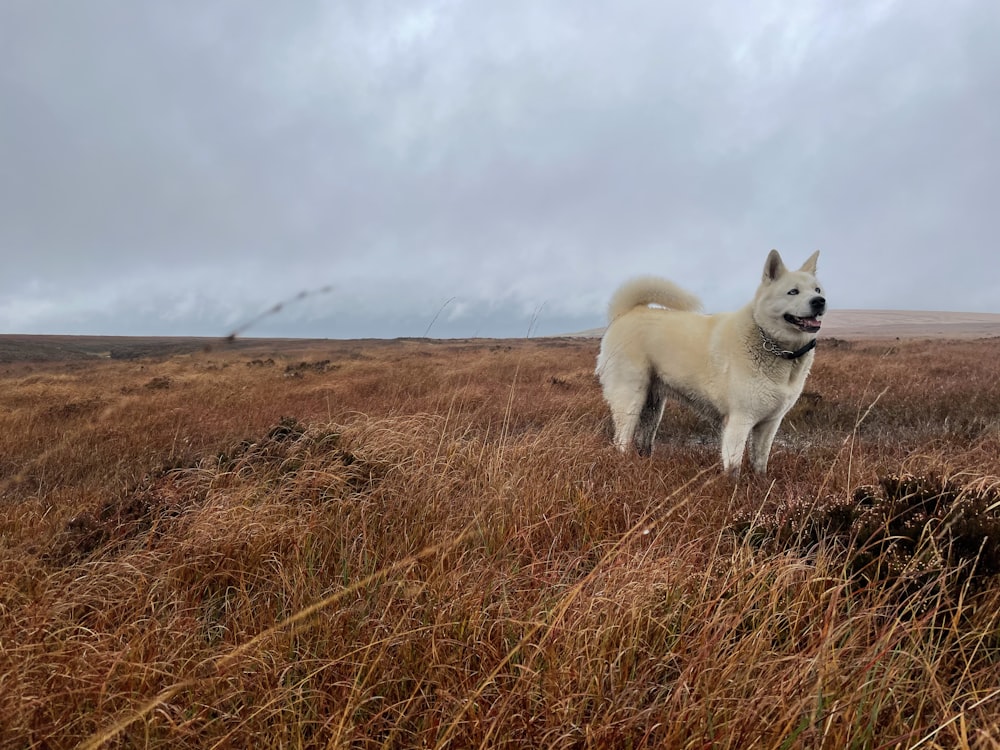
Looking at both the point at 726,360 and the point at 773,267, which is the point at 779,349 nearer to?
the point at 726,360

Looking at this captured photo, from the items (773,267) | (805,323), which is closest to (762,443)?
(805,323)

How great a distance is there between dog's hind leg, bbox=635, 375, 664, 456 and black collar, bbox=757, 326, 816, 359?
1287 millimetres

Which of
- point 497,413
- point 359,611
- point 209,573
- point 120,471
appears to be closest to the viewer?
point 359,611

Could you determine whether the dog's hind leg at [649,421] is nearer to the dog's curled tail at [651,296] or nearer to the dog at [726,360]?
the dog at [726,360]

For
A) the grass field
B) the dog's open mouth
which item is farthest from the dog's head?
the grass field

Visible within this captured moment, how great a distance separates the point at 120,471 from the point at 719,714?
20.3 feet

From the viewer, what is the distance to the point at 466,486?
3.40 m

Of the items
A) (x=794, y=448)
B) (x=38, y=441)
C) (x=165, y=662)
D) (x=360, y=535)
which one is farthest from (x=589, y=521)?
(x=38, y=441)

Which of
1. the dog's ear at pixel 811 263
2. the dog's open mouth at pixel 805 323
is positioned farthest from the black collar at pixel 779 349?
the dog's ear at pixel 811 263

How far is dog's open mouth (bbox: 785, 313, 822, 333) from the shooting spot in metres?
4.04

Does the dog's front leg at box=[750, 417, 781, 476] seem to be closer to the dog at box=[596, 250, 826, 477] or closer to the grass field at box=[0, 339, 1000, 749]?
the dog at box=[596, 250, 826, 477]

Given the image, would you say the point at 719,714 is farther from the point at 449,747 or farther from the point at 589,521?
the point at 589,521

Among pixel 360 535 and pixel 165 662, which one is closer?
pixel 165 662

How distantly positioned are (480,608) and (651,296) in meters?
4.67
